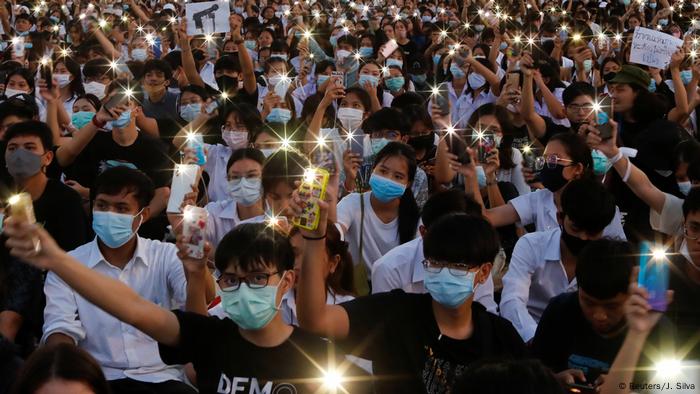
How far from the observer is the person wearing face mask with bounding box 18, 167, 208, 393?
3350 mm

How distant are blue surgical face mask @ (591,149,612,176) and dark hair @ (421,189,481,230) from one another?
3.62ft

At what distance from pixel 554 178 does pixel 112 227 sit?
8.23ft

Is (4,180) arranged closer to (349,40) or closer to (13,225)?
(13,225)

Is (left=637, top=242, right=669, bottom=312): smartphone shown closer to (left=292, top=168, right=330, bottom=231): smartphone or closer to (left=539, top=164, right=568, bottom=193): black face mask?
(left=292, top=168, right=330, bottom=231): smartphone

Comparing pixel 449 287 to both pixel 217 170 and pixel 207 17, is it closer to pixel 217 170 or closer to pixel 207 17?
pixel 217 170

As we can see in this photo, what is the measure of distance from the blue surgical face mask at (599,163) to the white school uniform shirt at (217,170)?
271 centimetres

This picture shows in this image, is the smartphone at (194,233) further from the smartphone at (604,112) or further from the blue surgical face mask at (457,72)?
the blue surgical face mask at (457,72)

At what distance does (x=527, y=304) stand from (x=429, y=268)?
3.99 ft

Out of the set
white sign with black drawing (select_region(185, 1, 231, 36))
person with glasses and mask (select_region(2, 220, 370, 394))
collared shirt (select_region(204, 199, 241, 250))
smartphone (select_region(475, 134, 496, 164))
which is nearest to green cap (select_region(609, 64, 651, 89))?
smartphone (select_region(475, 134, 496, 164))

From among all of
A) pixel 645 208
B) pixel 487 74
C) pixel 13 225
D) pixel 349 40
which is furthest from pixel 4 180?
pixel 349 40

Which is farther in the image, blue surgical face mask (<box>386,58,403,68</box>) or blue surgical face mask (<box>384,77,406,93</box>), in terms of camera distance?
→ blue surgical face mask (<box>386,58,403,68</box>)

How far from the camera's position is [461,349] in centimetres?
271

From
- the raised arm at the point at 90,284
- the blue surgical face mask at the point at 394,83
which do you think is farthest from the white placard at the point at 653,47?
the raised arm at the point at 90,284

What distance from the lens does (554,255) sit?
12.1ft
